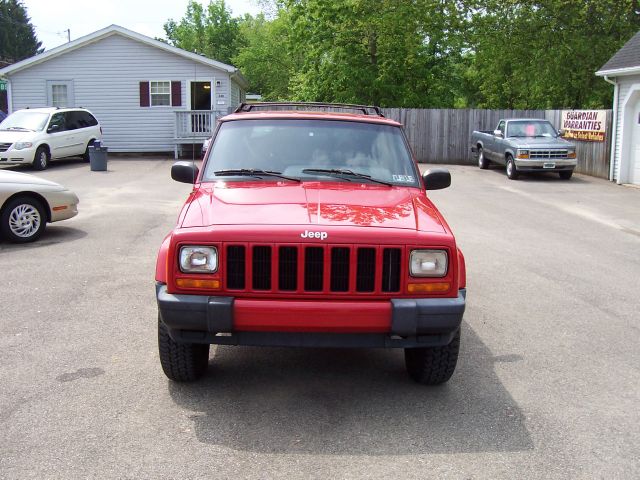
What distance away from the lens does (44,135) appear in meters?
22.3

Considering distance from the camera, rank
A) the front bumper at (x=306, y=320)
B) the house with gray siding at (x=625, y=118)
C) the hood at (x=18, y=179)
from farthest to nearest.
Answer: the house with gray siding at (x=625, y=118) → the hood at (x=18, y=179) → the front bumper at (x=306, y=320)

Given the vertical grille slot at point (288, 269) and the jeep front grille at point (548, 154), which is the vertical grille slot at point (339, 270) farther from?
the jeep front grille at point (548, 154)

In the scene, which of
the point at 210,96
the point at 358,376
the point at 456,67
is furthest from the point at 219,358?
the point at 456,67

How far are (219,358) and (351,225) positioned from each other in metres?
1.75

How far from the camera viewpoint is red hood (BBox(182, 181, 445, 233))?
436cm

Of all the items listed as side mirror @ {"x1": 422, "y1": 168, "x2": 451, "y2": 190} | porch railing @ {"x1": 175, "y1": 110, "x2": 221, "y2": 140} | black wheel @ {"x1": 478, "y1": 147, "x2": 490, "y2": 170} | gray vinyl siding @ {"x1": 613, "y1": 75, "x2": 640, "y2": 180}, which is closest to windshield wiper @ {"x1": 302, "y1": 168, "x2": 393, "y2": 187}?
side mirror @ {"x1": 422, "y1": 168, "x2": 451, "y2": 190}

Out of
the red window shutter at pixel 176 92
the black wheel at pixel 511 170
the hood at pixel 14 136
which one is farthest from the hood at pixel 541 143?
the hood at pixel 14 136

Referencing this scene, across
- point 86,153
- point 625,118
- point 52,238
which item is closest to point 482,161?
point 625,118

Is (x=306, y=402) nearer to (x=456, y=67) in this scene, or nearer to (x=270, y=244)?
(x=270, y=244)

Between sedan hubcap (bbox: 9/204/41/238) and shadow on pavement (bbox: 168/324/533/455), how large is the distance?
5.63m

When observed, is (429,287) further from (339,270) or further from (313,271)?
(313,271)

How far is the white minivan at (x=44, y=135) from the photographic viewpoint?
69.8 ft

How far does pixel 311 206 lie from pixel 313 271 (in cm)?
55

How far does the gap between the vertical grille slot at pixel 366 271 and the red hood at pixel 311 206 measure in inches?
7.7
